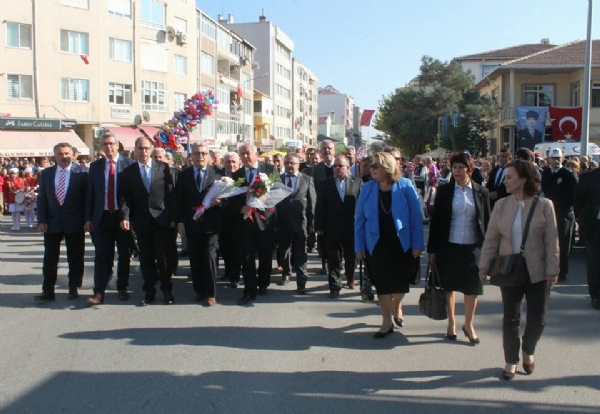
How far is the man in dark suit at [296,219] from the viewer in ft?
29.4

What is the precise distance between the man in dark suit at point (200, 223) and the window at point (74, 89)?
103 ft

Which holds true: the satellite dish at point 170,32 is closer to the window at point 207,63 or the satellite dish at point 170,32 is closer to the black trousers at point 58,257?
the window at point 207,63

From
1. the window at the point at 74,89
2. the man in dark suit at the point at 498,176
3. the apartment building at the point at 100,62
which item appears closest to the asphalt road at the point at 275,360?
the man in dark suit at the point at 498,176

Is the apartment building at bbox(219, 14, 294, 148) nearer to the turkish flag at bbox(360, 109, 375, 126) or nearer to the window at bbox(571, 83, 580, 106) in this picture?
the turkish flag at bbox(360, 109, 375, 126)

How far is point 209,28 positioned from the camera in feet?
172

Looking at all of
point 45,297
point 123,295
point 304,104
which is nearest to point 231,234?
point 123,295

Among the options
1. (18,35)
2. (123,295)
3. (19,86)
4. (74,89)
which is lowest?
(123,295)

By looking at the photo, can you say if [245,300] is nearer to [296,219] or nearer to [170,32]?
[296,219]

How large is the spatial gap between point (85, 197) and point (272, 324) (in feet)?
10.6

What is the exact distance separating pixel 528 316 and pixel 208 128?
4856 centimetres

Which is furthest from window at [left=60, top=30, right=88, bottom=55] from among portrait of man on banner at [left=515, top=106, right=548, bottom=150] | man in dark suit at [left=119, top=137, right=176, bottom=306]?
man in dark suit at [left=119, top=137, right=176, bottom=306]

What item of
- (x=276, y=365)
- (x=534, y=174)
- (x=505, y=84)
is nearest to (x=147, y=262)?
(x=276, y=365)

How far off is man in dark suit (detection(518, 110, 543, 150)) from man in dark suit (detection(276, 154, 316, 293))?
15.6 meters

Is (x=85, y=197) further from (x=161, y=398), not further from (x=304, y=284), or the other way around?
(x=161, y=398)
